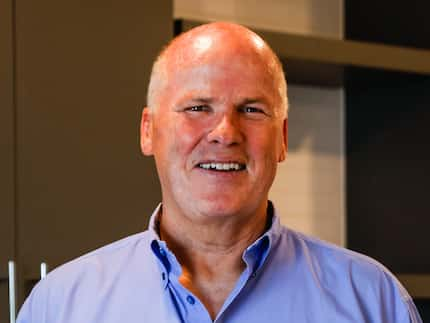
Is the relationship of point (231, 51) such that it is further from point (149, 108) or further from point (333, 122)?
point (333, 122)

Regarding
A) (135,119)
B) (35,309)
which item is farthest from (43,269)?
(35,309)

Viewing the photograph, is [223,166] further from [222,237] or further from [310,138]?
[310,138]

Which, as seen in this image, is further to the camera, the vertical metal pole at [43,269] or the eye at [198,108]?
the vertical metal pole at [43,269]

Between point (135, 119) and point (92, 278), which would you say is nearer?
point (92, 278)

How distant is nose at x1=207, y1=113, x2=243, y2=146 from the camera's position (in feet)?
5.09

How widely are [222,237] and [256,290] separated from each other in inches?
4.2

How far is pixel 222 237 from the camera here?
5.34 feet

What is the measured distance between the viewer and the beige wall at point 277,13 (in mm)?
3447

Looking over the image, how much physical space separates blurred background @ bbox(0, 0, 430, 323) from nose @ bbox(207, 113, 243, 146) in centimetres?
114

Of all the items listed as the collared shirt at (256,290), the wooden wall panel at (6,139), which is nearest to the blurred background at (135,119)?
the wooden wall panel at (6,139)

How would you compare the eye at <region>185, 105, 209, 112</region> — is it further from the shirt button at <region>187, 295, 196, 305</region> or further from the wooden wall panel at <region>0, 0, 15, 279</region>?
the wooden wall panel at <region>0, 0, 15, 279</region>

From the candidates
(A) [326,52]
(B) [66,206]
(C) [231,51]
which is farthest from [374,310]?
(A) [326,52]

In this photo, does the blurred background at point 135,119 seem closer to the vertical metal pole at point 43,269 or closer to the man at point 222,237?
the vertical metal pole at point 43,269

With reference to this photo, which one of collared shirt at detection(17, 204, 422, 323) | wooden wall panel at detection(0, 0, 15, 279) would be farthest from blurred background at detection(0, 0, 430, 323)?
collared shirt at detection(17, 204, 422, 323)
